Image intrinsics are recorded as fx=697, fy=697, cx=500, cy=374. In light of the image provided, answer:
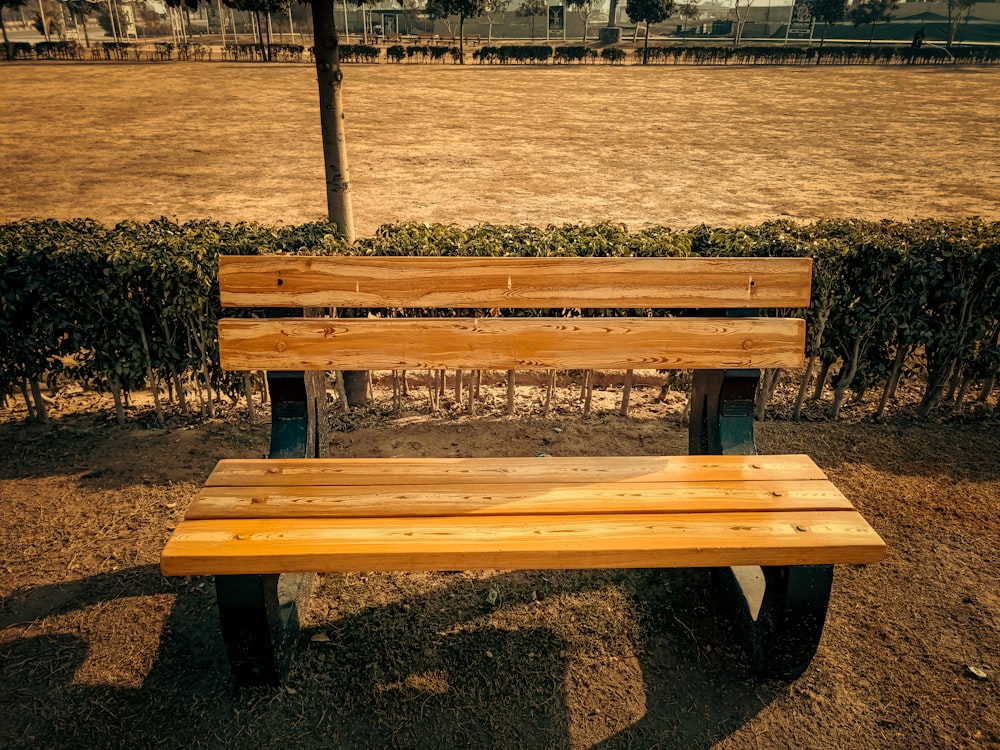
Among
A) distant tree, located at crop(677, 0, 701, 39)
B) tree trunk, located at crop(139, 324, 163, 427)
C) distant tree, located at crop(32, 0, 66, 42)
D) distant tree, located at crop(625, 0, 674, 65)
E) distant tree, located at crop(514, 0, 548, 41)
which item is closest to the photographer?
tree trunk, located at crop(139, 324, 163, 427)

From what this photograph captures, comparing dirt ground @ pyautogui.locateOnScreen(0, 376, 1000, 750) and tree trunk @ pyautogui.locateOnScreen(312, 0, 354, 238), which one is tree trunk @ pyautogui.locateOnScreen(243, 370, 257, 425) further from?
tree trunk @ pyautogui.locateOnScreen(312, 0, 354, 238)

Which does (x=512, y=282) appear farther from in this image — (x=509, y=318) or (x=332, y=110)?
(x=332, y=110)

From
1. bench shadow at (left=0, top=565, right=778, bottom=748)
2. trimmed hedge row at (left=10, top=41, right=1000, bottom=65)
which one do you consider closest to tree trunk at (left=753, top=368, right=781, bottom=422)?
bench shadow at (left=0, top=565, right=778, bottom=748)

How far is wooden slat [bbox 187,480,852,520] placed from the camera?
2207 millimetres

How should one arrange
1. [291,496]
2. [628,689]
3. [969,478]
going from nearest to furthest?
[291,496]
[628,689]
[969,478]

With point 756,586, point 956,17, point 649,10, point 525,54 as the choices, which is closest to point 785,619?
point 756,586

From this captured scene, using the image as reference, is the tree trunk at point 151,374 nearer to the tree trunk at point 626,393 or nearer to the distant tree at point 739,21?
the tree trunk at point 626,393

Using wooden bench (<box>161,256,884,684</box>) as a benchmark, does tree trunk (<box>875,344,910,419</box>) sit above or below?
below

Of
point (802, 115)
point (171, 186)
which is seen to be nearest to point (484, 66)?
point (802, 115)

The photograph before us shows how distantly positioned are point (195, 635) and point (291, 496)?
818mm

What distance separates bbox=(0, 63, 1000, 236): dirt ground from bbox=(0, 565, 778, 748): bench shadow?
7.08m

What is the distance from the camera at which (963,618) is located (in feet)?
9.07

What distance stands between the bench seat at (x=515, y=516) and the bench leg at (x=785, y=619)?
193 mm

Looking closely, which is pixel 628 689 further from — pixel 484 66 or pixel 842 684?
pixel 484 66
